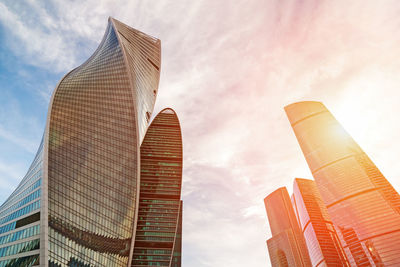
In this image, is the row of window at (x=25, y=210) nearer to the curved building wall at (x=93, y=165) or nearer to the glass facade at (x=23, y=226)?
the glass facade at (x=23, y=226)

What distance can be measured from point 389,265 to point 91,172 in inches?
6142

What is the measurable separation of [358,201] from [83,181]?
506ft

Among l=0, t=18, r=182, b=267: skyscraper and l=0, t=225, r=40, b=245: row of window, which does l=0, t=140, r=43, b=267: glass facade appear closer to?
l=0, t=225, r=40, b=245: row of window

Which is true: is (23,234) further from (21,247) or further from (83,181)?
(83,181)

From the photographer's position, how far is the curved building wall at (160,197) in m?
109

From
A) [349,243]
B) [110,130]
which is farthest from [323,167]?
[110,130]

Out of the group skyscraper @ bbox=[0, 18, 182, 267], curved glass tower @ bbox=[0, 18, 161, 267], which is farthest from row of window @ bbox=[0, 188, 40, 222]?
curved glass tower @ bbox=[0, 18, 161, 267]

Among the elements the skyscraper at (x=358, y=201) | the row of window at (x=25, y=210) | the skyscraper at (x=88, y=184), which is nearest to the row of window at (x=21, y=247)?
the skyscraper at (x=88, y=184)

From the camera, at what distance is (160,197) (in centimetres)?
12381

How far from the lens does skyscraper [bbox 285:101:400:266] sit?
→ 454 feet

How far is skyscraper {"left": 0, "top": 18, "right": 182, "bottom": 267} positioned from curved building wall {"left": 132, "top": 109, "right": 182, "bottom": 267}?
0.66 m

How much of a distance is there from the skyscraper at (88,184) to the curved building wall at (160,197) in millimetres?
663

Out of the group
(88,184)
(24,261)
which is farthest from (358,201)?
(24,261)

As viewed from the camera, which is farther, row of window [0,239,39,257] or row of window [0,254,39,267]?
row of window [0,239,39,257]
